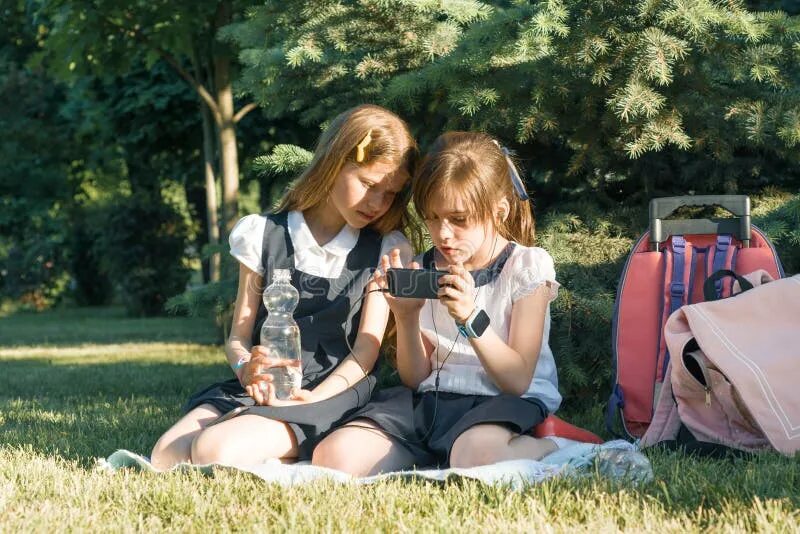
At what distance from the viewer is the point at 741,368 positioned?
303cm

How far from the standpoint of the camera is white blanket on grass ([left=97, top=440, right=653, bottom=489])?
2.72m

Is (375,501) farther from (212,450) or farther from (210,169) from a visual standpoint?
(210,169)

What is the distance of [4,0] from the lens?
8.90 m

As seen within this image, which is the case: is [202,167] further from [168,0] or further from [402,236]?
[402,236]

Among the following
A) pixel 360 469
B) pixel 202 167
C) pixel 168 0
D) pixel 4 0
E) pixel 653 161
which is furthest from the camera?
pixel 202 167

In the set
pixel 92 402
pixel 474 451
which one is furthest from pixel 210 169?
pixel 474 451

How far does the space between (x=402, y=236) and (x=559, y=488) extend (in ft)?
4.66

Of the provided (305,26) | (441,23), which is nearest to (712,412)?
(441,23)

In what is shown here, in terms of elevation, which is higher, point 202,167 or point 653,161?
point 653,161

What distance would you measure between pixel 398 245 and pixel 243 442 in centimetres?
102

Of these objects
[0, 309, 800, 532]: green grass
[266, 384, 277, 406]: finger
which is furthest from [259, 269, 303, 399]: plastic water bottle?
[0, 309, 800, 532]: green grass

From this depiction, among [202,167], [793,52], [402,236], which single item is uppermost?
[793,52]

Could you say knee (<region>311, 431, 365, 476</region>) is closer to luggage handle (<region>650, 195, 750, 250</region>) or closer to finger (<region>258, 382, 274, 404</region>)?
finger (<region>258, 382, 274, 404</region>)

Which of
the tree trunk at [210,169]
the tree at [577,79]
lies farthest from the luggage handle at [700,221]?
the tree trunk at [210,169]
